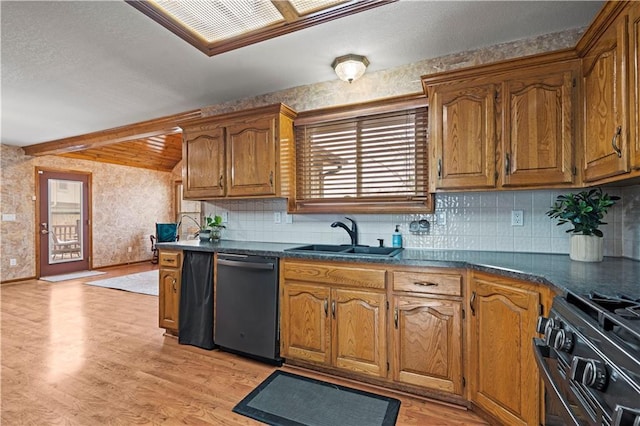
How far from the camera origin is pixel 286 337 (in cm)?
241

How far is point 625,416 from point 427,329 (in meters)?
1.33

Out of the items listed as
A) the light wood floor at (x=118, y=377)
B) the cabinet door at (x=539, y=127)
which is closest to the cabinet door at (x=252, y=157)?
the light wood floor at (x=118, y=377)

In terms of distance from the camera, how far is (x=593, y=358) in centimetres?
89

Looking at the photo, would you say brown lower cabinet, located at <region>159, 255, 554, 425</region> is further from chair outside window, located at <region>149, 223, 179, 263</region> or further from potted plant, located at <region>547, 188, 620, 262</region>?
chair outside window, located at <region>149, 223, 179, 263</region>

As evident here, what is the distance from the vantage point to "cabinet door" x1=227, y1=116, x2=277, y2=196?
2793 mm

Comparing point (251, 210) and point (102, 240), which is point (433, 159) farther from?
point (102, 240)

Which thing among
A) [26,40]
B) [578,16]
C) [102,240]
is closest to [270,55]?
[26,40]

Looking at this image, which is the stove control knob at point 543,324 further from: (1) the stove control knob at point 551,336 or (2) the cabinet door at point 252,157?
(2) the cabinet door at point 252,157

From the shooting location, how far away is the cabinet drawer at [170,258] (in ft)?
9.70

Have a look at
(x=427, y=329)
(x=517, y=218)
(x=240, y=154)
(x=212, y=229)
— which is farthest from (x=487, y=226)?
(x=212, y=229)

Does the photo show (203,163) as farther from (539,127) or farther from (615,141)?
(615,141)

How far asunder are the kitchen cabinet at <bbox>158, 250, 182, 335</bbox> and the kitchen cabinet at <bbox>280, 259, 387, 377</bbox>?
120 cm

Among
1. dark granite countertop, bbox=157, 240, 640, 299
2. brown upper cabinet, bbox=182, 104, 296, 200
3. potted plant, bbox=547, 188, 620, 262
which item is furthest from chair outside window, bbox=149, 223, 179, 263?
potted plant, bbox=547, 188, 620, 262

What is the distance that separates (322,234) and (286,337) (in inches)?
38.8
